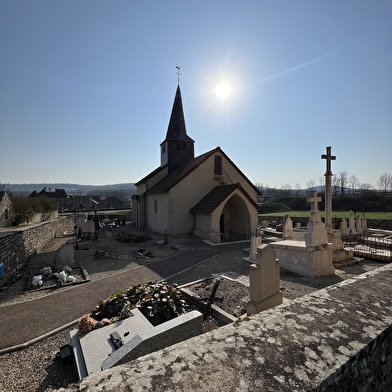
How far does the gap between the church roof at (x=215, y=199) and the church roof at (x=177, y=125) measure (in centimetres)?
791

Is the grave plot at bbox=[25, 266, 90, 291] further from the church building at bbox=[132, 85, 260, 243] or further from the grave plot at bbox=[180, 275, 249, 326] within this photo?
the church building at bbox=[132, 85, 260, 243]

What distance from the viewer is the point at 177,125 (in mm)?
24906

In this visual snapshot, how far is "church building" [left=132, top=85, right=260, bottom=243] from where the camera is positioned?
17.8m

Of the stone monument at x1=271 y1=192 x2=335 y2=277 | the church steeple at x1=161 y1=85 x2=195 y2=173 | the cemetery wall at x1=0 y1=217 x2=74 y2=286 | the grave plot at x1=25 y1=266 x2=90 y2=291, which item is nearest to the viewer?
the grave plot at x1=25 y1=266 x2=90 y2=291

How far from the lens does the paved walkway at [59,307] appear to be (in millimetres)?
5578

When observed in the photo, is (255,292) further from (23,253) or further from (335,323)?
(23,253)

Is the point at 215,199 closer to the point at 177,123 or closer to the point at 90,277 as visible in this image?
the point at 90,277

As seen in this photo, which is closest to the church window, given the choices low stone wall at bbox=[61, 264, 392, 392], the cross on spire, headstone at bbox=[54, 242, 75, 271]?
the cross on spire

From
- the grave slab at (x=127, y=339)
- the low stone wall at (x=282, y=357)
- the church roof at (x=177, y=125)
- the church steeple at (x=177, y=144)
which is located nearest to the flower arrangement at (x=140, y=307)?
the grave slab at (x=127, y=339)

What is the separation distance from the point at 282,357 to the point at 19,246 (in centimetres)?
1281

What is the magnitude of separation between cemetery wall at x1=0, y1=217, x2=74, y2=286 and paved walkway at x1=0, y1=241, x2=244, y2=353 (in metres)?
2.73

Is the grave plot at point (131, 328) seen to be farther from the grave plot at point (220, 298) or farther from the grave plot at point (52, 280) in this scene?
the grave plot at point (52, 280)

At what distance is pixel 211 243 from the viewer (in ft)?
52.8

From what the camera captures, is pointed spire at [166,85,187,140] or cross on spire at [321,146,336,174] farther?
pointed spire at [166,85,187,140]
